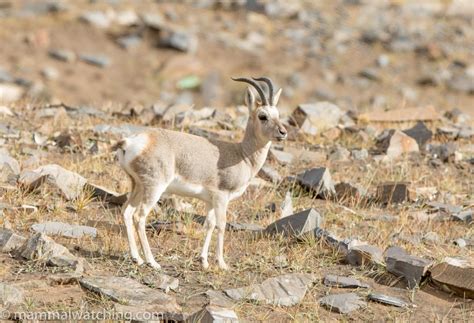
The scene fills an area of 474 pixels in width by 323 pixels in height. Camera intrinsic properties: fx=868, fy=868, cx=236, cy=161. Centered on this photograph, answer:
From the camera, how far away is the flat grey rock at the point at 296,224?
27.4 ft

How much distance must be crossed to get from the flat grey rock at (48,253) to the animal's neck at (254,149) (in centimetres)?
186

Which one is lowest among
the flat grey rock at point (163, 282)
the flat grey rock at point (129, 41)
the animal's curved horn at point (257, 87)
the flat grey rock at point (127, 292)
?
the flat grey rock at point (129, 41)

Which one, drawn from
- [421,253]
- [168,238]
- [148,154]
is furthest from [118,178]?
[421,253]

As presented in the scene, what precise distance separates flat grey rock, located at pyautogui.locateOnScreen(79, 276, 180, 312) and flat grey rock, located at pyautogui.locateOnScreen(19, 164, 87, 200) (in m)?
2.33

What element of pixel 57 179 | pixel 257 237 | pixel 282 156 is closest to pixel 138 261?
pixel 257 237

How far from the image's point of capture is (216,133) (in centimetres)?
1213

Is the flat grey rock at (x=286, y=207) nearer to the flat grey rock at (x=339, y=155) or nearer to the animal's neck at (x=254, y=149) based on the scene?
the animal's neck at (x=254, y=149)

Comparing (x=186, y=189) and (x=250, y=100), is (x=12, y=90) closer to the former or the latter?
(x=250, y=100)

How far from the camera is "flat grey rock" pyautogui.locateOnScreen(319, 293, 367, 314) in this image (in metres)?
6.92

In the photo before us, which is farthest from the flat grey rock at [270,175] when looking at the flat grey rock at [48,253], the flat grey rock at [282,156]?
the flat grey rock at [48,253]

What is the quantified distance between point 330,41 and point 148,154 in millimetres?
20874

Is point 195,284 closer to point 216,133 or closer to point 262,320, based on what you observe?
point 262,320

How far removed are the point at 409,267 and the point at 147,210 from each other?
2.34m

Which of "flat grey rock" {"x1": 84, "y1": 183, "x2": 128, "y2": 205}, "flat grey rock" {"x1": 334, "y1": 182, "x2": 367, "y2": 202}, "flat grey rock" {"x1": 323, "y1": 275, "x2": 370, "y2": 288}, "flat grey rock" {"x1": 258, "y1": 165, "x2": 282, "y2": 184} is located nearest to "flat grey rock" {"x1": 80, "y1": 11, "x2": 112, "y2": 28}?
"flat grey rock" {"x1": 258, "y1": 165, "x2": 282, "y2": 184}
